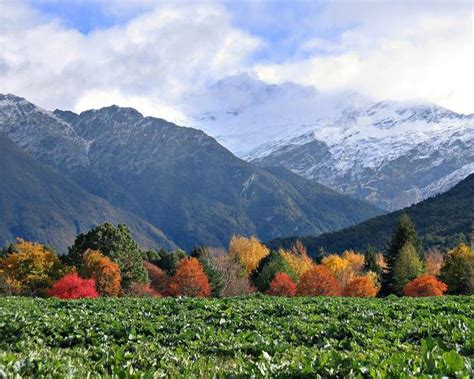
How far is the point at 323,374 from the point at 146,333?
1331 centimetres

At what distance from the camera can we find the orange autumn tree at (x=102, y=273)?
83812 millimetres

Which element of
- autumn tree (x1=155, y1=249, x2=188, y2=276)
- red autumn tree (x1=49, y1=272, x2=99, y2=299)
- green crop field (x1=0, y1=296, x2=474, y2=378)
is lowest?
autumn tree (x1=155, y1=249, x2=188, y2=276)

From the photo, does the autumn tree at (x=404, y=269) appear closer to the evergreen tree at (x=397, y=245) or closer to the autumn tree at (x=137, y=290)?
the evergreen tree at (x=397, y=245)

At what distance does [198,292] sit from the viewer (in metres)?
92.4

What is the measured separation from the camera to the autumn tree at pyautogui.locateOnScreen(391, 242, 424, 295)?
3831 inches

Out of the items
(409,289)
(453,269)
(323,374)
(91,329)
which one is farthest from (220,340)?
(453,269)

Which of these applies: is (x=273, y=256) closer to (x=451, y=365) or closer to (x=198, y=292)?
(x=198, y=292)

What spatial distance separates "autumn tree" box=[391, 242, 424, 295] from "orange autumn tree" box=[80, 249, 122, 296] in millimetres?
46193

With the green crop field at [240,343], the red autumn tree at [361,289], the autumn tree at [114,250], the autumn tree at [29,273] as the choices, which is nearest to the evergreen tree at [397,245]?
the red autumn tree at [361,289]

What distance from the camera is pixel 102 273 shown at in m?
83.9

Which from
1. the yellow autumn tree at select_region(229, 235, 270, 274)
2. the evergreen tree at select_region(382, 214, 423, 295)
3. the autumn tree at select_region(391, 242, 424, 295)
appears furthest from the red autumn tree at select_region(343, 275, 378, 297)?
the yellow autumn tree at select_region(229, 235, 270, 274)

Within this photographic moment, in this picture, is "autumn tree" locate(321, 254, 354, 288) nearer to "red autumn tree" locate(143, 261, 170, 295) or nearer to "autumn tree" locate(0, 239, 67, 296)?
"red autumn tree" locate(143, 261, 170, 295)

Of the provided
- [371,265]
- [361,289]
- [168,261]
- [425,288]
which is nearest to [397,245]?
[371,265]

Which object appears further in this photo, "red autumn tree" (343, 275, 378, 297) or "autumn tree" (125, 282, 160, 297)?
"autumn tree" (125, 282, 160, 297)
